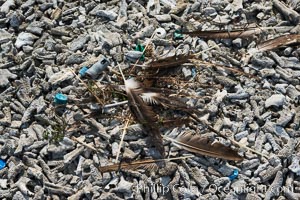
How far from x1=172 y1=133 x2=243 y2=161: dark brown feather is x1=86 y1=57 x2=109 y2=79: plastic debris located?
1.63 feet

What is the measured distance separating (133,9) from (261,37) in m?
0.66

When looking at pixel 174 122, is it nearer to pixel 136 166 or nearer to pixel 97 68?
pixel 136 166

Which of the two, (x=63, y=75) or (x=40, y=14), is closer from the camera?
(x=63, y=75)

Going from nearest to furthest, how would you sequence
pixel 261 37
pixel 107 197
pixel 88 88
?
pixel 107 197 → pixel 88 88 → pixel 261 37

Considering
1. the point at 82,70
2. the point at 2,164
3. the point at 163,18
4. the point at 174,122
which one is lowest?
the point at 2,164

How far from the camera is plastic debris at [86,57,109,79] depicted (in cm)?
275

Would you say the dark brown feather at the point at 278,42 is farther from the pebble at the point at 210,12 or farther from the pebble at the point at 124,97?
the pebble at the point at 210,12

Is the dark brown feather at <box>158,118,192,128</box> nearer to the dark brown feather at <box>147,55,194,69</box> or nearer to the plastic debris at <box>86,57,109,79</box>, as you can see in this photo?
the dark brown feather at <box>147,55,194,69</box>

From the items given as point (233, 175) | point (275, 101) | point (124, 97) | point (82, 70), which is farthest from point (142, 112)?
point (275, 101)

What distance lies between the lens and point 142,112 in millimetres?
2629

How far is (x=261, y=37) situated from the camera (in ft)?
9.57

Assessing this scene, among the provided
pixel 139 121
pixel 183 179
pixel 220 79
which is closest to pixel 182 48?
pixel 220 79

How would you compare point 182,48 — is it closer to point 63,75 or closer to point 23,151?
point 63,75

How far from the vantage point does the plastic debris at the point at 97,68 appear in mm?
→ 2750
